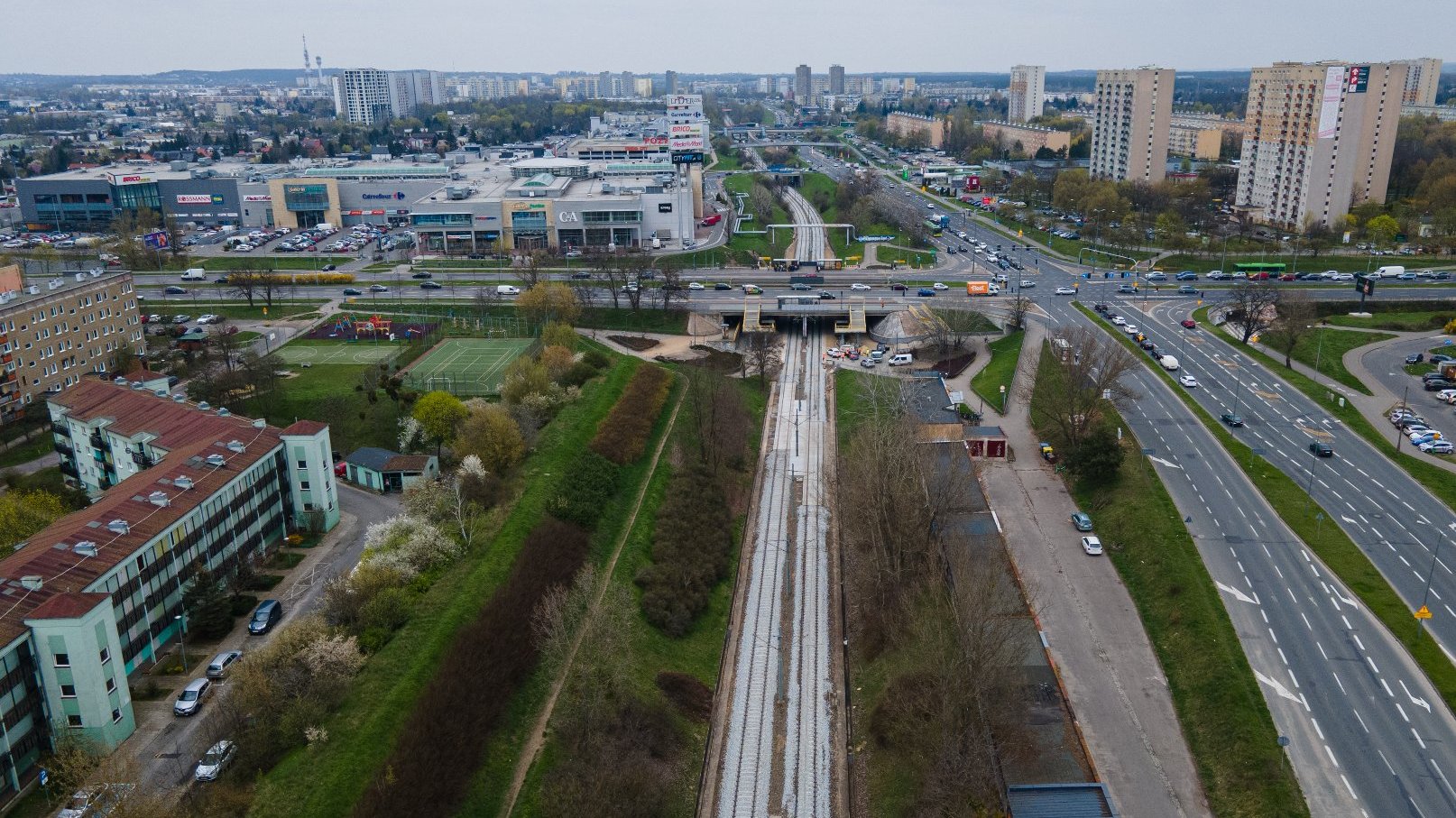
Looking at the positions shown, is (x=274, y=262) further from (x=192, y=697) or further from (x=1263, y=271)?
(x=1263, y=271)

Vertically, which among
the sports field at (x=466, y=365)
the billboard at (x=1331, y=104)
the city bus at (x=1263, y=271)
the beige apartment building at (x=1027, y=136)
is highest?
the billboard at (x=1331, y=104)

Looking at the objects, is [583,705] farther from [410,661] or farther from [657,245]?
[657,245]

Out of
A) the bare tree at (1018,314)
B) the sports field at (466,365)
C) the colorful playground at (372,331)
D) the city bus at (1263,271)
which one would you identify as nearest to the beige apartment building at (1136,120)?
the city bus at (1263,271)

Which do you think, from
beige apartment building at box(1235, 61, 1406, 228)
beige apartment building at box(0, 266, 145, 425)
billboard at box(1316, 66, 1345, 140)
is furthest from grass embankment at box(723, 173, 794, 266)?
billboard at box(1316, 66, 1345, 140)

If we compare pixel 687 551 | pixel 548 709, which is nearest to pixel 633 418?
pixel 687 551

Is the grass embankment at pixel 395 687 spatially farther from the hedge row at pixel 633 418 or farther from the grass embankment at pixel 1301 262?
the grass embankment at pixel 1301 262

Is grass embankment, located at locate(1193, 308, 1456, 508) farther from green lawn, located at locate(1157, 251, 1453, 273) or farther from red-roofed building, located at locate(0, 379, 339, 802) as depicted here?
red-roofed building, located at locate(0, 379, 339, 802)
